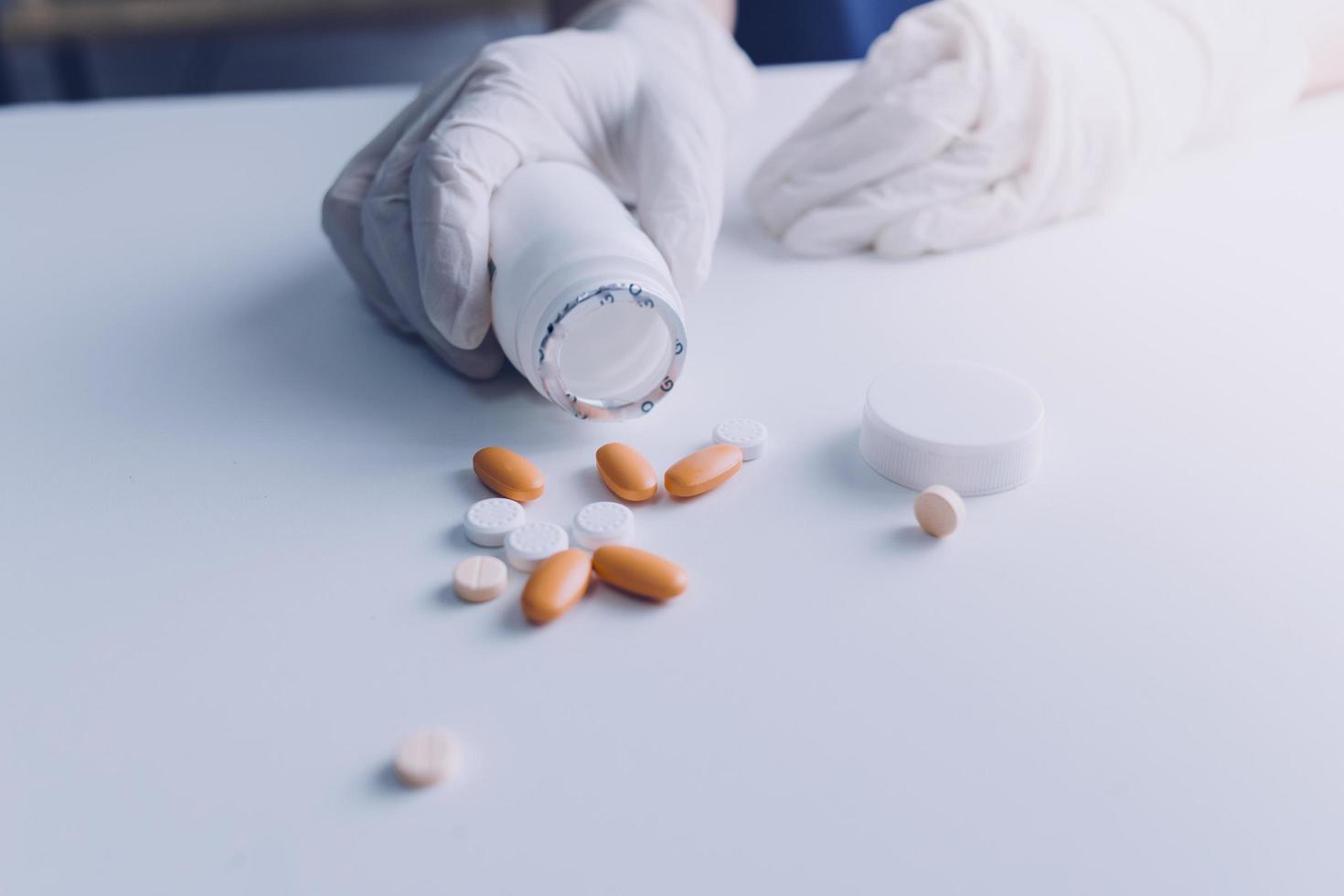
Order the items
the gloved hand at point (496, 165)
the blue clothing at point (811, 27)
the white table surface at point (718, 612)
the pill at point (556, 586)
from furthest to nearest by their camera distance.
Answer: the blue clothing at point (811, 27) < the gloved hand at point (496, 165) < the pill at point (556, 586) < the white table surface at point (718, 612)

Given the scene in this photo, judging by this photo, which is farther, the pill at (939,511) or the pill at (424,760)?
the pill at (939,511)

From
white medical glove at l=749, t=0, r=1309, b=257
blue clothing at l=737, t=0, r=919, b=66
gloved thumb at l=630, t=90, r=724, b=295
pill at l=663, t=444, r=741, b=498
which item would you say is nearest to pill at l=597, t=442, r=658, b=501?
pill at l=663, t=444, r=741, b=498

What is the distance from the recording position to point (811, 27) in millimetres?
2301

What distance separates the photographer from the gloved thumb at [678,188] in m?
1.14

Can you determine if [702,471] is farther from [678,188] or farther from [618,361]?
[678,188]

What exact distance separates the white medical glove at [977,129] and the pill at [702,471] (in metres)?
0.49

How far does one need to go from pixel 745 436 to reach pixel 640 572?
22 centimetres

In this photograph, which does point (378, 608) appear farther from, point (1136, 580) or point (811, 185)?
point (811, 185)

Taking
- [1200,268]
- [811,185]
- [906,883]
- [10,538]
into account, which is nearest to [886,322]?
[811,185]

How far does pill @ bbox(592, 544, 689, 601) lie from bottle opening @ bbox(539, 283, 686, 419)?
20 cm

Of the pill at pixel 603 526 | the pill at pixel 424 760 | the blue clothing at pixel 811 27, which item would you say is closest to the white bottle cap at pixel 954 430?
the pill at pixel 603 526

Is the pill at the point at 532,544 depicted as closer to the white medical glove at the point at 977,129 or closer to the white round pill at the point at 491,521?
the white round pill at the point at 491,521

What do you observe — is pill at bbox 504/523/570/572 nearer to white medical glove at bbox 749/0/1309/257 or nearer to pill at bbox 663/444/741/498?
pill at bbox 663/444/741/498

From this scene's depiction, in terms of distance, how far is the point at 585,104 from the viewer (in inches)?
49.4
